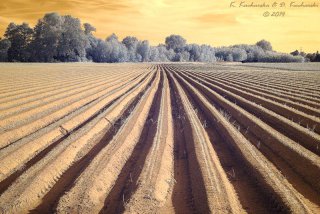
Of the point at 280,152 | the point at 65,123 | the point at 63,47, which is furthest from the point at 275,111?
the point at 63,47

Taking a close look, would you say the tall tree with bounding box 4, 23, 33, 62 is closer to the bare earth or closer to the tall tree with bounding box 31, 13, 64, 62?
the tall tree with bounding box 31, 13, 64, 62

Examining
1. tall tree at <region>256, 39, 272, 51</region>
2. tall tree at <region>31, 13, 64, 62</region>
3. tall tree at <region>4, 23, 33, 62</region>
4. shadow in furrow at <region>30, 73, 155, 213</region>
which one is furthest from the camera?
tall tree at <region>256, 39, 272, 51</region>

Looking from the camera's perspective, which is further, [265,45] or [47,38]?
[265,45]

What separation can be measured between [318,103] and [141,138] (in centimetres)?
779

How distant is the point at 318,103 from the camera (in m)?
13.1

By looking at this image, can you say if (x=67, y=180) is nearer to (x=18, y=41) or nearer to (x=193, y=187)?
(x=193, y=187)

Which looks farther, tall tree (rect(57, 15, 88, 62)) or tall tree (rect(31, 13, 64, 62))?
tall tree (rect(57, 15, 88, 62))

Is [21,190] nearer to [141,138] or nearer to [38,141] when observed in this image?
[38,141]

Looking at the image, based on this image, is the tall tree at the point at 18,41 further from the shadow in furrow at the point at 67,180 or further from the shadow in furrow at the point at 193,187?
the shadow in furrow at the point at 193,187

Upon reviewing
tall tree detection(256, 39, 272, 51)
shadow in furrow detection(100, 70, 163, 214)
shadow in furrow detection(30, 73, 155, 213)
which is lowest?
shadow in furrow detection(30, 73, 155, 213)

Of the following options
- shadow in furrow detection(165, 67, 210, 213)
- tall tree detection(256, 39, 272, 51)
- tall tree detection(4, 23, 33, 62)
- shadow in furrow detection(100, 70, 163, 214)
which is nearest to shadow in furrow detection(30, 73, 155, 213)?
shadow in furrow detection(100, 70, 163, 214)

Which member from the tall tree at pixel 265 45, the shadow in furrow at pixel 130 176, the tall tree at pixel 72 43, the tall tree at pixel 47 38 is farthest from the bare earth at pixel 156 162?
the tall tree at pixel 265 45

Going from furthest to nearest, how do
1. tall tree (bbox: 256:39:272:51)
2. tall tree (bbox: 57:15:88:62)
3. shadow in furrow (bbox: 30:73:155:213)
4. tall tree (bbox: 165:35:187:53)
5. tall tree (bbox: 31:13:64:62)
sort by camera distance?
tall tree (bbox: 165:35:187:53) < tall tree (bbox: 256:39:272:51) < tall tree (bbox: 57:15:88:62) < tall tree (bbox: 31:13:64:62) < shadow in furrow (bbox: 30:73:155:213)

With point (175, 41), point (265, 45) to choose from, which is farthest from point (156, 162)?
point (265, 45)
